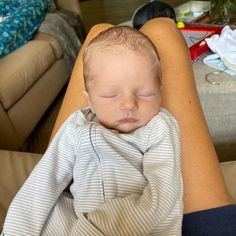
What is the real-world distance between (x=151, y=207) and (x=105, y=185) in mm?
150

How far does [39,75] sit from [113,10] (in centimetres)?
257

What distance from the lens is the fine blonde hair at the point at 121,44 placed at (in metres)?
0.94

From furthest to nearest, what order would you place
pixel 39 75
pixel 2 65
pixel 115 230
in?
pixel 39 75, pixel 2 65, pixel 115 230

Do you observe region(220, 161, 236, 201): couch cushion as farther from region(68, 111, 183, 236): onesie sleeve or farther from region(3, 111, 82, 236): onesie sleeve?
region(3, 111, 82, 236): onesie sleeve

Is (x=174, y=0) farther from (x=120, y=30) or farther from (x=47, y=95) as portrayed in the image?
(x=120, y=30)

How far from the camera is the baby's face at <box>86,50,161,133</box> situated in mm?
922

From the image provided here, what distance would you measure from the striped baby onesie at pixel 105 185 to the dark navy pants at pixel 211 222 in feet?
0.22

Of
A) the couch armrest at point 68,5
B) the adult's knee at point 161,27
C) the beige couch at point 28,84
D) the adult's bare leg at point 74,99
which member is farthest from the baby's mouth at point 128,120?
the couch armrest at point 68,5

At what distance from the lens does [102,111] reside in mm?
964

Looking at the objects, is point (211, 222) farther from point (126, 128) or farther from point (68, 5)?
point (68, 5)

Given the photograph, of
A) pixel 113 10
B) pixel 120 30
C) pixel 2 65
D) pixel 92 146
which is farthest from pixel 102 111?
pixel 113 10

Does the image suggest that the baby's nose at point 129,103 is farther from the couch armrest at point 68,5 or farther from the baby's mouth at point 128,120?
the couch armrest at point 68,5

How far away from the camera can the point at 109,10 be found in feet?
15.4

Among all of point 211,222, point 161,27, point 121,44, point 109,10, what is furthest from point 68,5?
point 211,222
